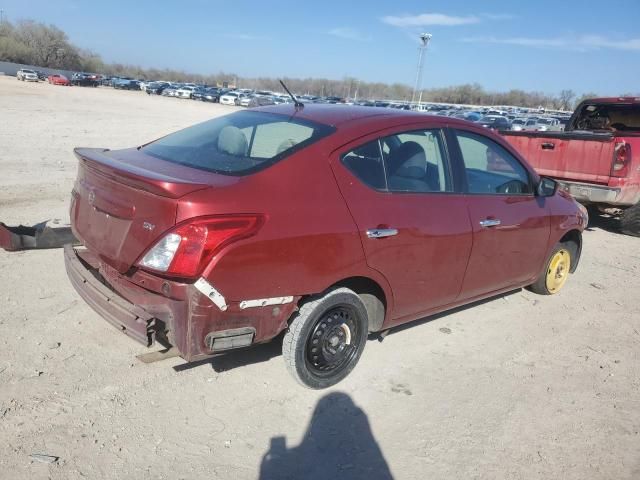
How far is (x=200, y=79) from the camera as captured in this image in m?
151

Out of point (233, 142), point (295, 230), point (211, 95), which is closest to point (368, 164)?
point (295, 230)

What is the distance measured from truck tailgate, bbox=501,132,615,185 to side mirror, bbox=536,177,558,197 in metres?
3.45

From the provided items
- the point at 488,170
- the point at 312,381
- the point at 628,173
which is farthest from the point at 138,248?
the point at 628,173

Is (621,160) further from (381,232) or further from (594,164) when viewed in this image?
(381,232)

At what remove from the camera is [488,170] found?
4555 mm

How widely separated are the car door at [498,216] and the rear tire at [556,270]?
0.50 m

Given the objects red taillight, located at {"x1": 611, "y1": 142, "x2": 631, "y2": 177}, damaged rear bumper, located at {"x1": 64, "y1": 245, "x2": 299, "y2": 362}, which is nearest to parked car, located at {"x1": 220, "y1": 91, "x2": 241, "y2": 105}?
red taillight, located at {"x1": 611, "y1": 142, "x2": 631, "y2": 177}

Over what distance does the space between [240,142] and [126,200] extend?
0.91 metres

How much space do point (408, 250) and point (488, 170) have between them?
148cm

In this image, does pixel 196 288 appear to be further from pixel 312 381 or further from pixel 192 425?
pixel 312 381

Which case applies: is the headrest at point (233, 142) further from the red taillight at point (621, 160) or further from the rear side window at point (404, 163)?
the red taillight at point (621, 160)

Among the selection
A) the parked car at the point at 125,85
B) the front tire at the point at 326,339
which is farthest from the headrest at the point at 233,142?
the parked car at the point at 125,85

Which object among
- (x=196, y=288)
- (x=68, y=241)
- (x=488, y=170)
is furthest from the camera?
(x=68, y=241)

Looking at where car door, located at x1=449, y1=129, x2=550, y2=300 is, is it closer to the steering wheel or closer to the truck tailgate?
the steering wheel
